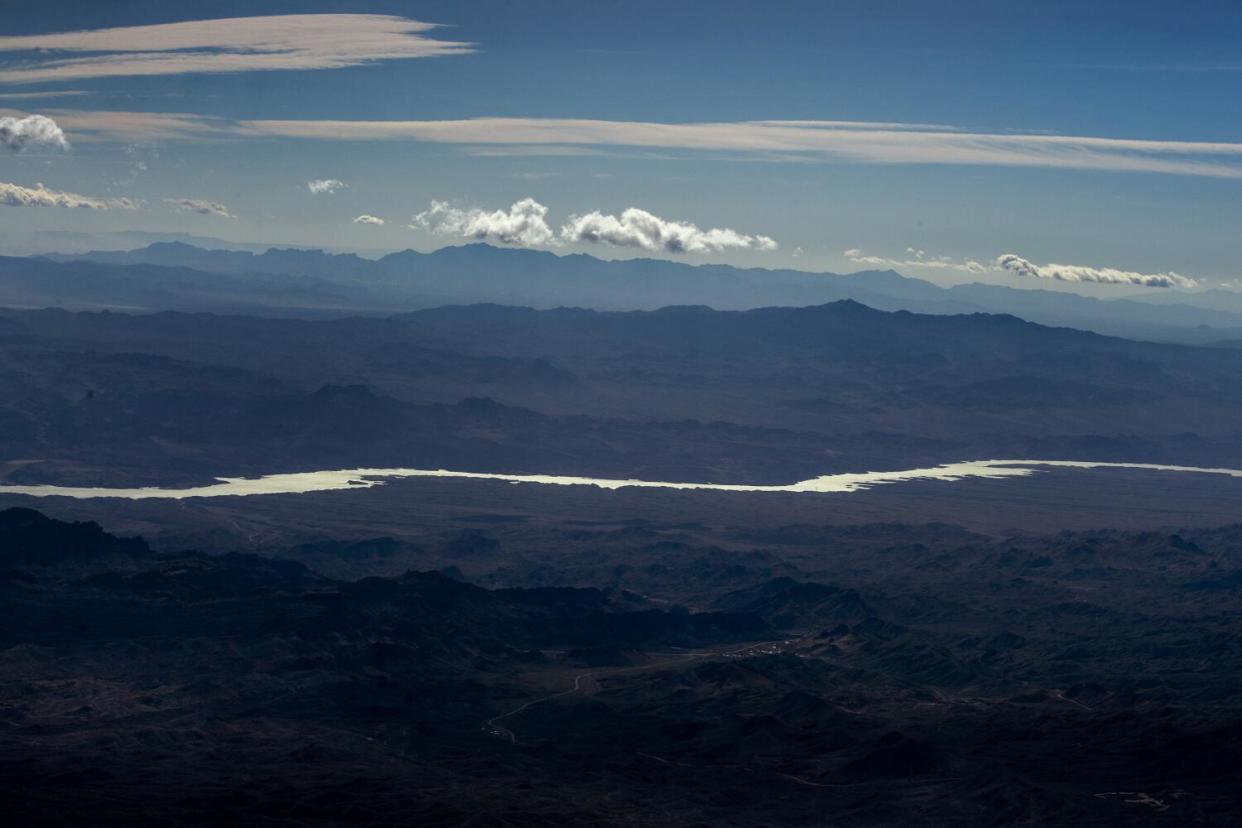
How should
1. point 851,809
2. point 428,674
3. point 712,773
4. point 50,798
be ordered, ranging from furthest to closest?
point 428,674, point 712,773, point 851,809, point 50,798

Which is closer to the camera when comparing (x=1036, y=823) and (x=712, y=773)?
(x=1036, y=823)

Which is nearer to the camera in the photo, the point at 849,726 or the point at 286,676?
the point at 849,726

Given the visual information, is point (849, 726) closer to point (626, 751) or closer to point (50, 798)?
point (626, 751)

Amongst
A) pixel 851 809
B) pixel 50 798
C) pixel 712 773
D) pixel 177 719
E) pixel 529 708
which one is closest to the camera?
pixel 50 798

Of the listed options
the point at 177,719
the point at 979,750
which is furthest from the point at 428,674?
the point at 979,750

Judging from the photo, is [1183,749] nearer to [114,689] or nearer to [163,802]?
[163,802]

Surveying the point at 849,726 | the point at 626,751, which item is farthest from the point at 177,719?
the point at 849,726

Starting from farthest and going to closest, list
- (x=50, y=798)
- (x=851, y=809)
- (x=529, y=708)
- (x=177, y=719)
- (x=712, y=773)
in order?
(x=529, y=708), (x=177, y=719), (x=712, y=773), (x=851, y=809), (x=50, y=798)

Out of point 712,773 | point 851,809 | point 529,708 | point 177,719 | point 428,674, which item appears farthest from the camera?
point 428,674
